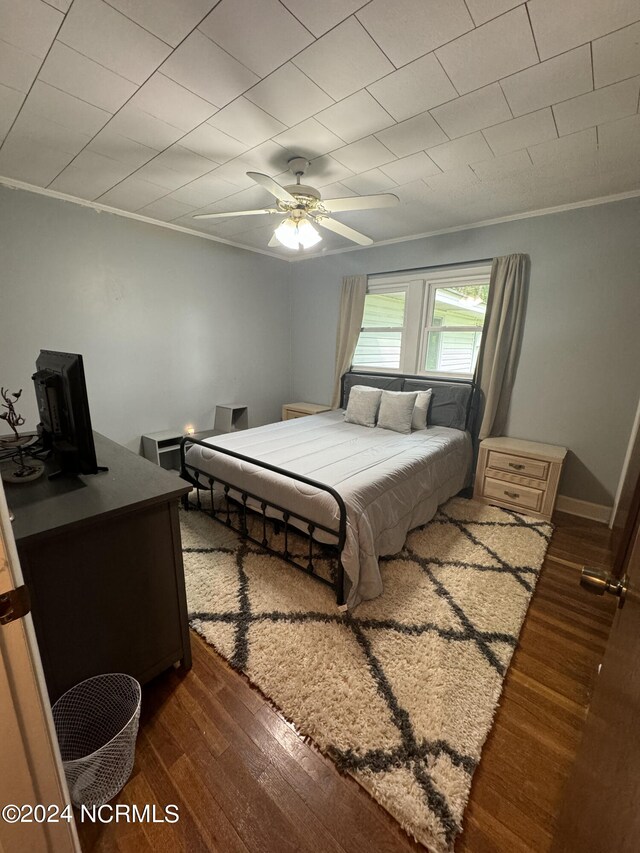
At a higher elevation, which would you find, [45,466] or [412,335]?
[412,335]

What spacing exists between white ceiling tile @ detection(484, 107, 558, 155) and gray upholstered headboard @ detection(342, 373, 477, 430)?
1.93 m

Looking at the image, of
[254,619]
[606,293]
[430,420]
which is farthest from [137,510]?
[606,293]

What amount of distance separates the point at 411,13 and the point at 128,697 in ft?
8.86

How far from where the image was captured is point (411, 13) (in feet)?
4.03

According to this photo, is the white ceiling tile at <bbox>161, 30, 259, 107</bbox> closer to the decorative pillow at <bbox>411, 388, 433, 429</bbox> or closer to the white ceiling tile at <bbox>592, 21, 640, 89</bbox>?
the white ceiling tile at <bbox>592, 21, 640, 89</bbox>

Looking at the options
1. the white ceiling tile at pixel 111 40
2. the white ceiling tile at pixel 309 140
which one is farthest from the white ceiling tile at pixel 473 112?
the white ceiling tile at pixel 111 40

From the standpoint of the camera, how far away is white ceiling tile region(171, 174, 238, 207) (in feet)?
8.38

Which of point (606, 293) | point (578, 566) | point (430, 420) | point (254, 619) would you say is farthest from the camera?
point (430, 420)

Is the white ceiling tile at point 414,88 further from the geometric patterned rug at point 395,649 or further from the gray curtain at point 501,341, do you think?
the geometric patterned rug at point 395,649

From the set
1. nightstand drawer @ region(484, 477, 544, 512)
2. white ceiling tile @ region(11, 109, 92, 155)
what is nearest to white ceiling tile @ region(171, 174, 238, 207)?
white ceiling tile @ region(11, 109, 92, 155)

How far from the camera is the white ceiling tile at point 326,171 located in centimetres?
222

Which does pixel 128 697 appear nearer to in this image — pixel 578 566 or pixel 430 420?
pixel 578 566

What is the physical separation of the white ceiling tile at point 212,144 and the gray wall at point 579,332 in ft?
7.43

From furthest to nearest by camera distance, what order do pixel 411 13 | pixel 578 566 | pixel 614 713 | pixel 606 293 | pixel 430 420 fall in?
pixel 430 420 < pixel 606 293 < pixel 578 566 < pixel 411 13 < pixel 614 713
